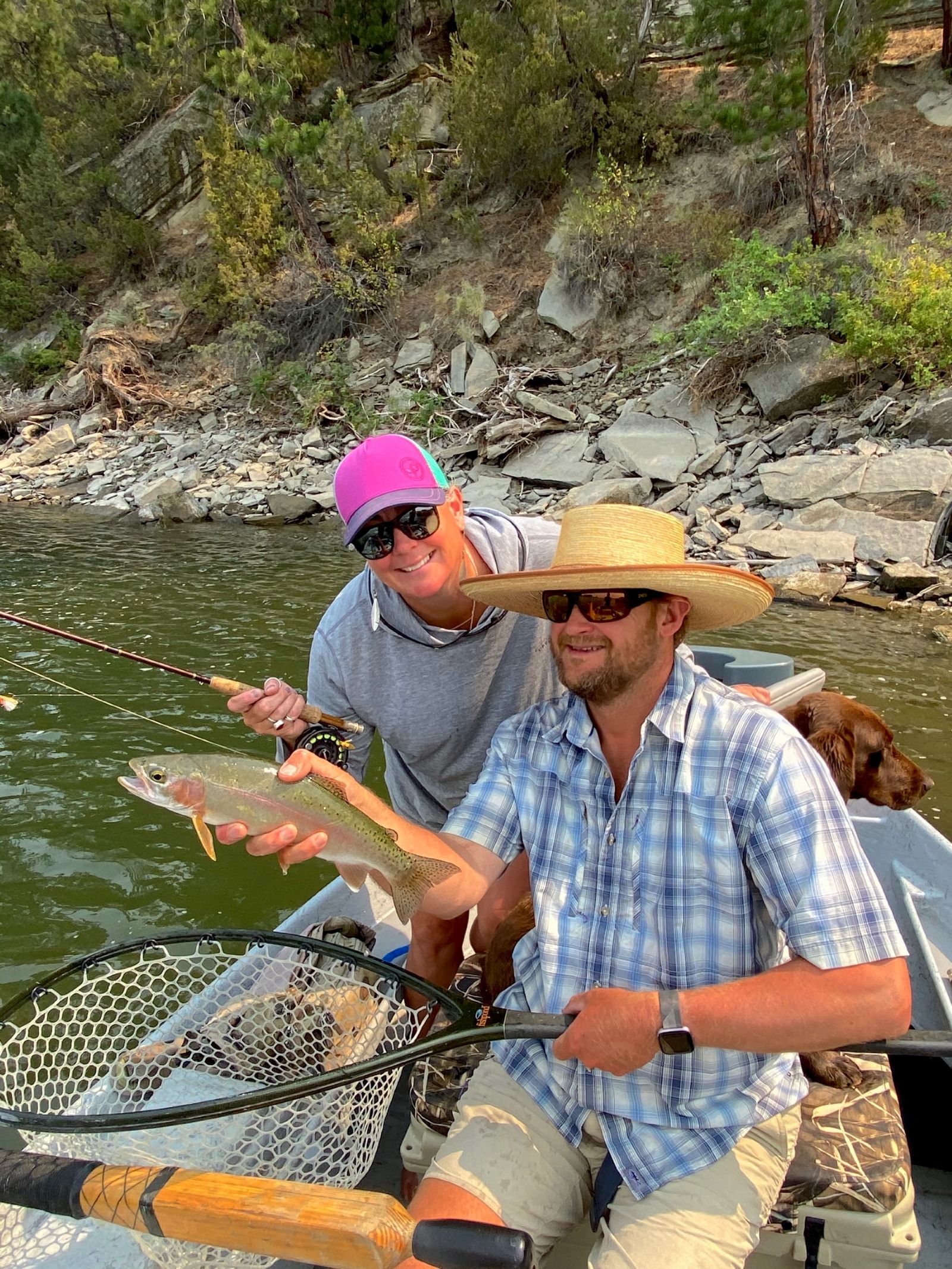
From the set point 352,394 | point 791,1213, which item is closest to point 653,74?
point 352,394

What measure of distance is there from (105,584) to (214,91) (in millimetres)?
21525

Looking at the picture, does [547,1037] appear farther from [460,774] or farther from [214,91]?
[214,91]

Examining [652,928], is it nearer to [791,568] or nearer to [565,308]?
[791,568]

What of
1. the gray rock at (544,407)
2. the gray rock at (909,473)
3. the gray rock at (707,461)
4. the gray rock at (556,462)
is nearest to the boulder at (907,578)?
the gray rock at (909,473)

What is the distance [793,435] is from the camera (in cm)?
1586

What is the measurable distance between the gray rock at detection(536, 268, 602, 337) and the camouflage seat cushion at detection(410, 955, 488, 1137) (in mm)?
21710

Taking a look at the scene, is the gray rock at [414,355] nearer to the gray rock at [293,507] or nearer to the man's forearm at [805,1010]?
the gray rock at [293,507]

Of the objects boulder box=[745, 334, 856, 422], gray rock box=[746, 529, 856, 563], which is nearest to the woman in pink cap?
gray rock box=[746, 529, 856, 563]

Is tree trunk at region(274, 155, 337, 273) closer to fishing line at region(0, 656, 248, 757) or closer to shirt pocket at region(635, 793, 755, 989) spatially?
fishing line at region(0, 656, 248, 757)

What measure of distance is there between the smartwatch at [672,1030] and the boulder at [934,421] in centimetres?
1487

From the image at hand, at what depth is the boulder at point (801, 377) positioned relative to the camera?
16.0 meters

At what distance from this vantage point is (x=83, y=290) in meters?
35.9

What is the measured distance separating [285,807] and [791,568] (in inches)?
474

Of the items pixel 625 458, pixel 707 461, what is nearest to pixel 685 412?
pixel 625 458
